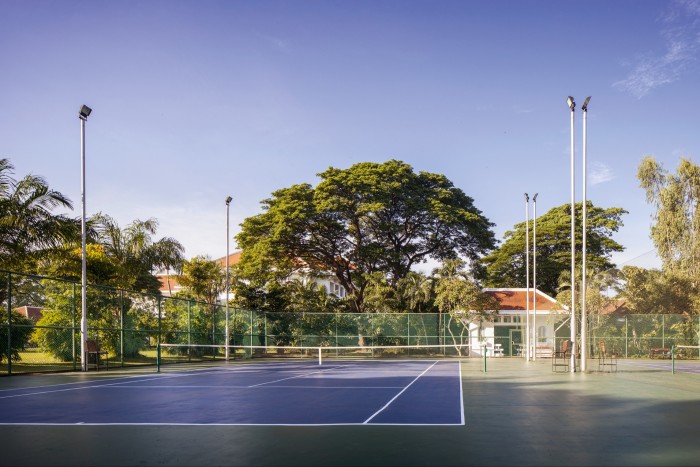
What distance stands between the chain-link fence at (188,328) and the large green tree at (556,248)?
1474cm

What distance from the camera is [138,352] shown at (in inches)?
1281

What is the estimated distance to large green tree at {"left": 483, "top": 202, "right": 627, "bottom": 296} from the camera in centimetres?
6109

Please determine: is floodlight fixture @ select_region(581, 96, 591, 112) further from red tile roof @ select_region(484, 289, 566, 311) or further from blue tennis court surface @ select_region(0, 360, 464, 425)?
red tile roof @ select_region(484, 289, 566, 311)

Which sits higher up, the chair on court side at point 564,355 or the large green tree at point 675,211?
the large green tree at point 675,211

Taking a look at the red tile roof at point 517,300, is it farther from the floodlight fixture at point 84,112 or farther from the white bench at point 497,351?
the floodlight fixture at point 84,112

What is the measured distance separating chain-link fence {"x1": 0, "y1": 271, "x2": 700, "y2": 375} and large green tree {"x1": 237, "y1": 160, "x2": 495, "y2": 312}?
424 centimetres

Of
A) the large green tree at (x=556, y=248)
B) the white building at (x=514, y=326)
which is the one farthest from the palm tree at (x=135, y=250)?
the large green tree at (x=556, y=248)

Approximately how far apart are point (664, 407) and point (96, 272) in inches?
1166

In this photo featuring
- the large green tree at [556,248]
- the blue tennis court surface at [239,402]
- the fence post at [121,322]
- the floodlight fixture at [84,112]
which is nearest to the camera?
the blue tennis court surface at [239,402]

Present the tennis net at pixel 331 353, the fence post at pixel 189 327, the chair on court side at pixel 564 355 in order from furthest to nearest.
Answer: the tennis net at pixel 331 353
the fence post at pixel 189 327
the chair on court side at pixel 564 355

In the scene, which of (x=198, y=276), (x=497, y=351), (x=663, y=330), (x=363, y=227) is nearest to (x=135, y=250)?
(x=198, y=276)

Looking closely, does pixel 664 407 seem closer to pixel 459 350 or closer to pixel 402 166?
pixel 459 350

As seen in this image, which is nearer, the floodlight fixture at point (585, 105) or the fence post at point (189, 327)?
the floodlight fixture at point (585, 105)

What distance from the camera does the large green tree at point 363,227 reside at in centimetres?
4706
